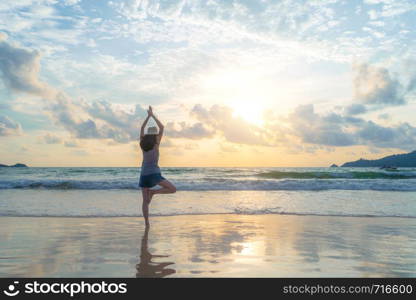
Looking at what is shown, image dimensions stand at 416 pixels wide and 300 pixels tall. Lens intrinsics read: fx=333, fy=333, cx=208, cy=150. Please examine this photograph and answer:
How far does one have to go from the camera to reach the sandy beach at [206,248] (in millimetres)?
4621

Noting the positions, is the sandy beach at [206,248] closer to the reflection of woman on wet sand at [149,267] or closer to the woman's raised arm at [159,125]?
the reflection of woman on wet sand at [149,267]

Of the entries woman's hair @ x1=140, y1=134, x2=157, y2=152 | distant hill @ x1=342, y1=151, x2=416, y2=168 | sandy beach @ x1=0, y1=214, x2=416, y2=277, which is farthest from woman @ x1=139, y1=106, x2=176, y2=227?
distant hill @ x1=342, y1=151, x2=416, y2=168

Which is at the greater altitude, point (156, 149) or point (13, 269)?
point (156, 149)

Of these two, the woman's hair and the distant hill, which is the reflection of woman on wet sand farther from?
the distant hill

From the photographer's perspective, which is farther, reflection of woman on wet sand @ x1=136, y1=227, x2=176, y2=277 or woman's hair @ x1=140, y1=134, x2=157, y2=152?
woman's hair @ x1=140, y1=134, x2=157, y2=152

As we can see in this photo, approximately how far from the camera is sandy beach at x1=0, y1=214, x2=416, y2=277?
4.62 m

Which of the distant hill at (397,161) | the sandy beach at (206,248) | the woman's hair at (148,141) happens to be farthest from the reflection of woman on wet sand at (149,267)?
the distant hill at (397,161)

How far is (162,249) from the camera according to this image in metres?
5.88

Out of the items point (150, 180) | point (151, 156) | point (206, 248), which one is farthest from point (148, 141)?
point (206, 248)

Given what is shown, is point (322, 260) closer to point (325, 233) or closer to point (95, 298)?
point (325, 233)

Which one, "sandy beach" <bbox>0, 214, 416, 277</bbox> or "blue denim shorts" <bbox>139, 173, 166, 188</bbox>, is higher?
"blue denim shorts" <bbox>139, 173, 166, 188</bbox>

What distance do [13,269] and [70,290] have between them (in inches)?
52.2

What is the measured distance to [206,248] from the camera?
5941mm

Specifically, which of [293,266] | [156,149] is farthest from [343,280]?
[156,149]
